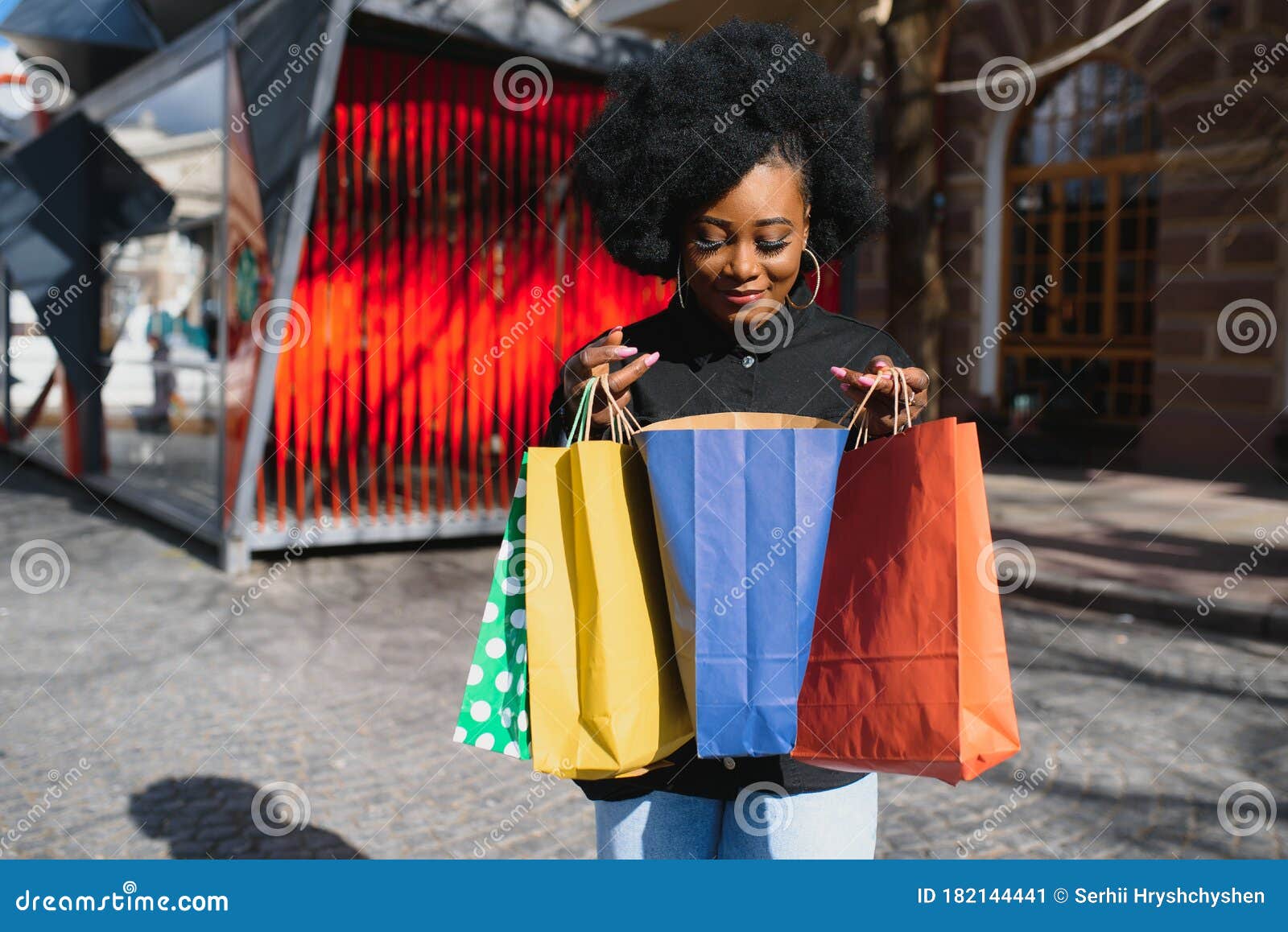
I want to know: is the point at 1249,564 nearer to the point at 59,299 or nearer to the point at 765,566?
the point at 765,566

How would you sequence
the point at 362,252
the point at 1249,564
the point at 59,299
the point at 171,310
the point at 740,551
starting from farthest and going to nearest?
the point at 59,299 → the point at 171,310 → the point at 362,252 → the point at 1249,564 → the point at 740,551

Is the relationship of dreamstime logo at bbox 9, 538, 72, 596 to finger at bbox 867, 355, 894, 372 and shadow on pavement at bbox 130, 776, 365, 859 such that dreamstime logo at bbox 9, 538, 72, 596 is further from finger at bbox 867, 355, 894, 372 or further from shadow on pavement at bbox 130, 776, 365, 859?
finger at bbox 867, 355, 894, 372

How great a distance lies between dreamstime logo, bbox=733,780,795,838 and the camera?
1934 mm

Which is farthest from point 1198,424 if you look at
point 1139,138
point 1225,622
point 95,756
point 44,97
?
point 44,97

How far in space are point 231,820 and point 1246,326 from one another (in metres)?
11.6

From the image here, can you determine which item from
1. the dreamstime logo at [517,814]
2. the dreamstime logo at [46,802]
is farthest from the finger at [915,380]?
Answer: the dreamstime logo at [46,802]

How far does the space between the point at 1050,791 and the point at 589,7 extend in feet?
51.1

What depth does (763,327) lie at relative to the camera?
78.1 inches

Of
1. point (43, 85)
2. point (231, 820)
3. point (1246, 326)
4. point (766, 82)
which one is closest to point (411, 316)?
point (231, 820)

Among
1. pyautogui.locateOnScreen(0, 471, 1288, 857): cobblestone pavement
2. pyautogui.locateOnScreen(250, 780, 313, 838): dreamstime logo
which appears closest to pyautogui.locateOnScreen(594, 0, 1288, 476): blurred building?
pyautogui.locateOnScreen(0, 471, 1288, 857): cobblestone pavement

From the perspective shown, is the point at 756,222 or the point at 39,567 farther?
the point at 39,567

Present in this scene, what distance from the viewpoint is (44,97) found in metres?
12.2

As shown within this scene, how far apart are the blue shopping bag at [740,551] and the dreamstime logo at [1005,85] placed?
13.7 metres

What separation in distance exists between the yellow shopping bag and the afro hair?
1.59 ft
